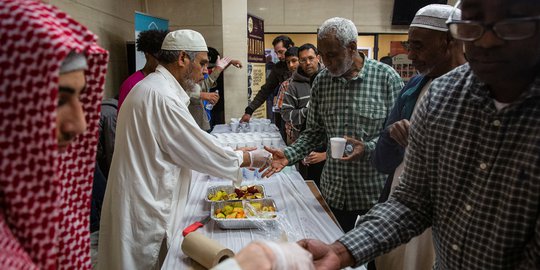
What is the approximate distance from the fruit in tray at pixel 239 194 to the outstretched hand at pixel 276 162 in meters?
0.13

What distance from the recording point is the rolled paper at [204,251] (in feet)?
4.44

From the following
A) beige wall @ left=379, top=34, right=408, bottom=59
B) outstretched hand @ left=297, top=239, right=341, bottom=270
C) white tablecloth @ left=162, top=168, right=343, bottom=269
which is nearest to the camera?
outstretched hand @ left=297, top=239, right=341, bottom=270

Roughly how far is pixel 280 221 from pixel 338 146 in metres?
0.51

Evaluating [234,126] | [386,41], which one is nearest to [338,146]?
[234,126]

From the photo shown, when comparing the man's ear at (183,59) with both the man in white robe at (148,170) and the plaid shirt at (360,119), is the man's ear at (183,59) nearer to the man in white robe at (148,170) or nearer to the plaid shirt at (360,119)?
the man in white robe at (148,170)

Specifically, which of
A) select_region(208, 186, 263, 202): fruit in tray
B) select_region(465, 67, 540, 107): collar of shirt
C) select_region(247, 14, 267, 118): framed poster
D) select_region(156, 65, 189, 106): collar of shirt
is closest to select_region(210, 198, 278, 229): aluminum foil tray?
select_region(208, 186, 263, 202): fruit in tray

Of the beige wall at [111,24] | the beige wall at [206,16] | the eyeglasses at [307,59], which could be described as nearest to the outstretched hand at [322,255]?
the eyeglasses at [307,59]

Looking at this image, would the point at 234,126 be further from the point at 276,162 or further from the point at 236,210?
the point at 236,210

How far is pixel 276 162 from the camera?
7.32 ft

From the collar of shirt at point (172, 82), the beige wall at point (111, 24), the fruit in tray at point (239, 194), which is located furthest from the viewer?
the beige wall at point (111, 24)

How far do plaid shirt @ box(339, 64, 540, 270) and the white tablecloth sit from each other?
0.51 meters

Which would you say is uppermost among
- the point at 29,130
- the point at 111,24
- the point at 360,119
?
the point at 111,24

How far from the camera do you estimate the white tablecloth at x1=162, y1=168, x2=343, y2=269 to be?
1585 millimetres

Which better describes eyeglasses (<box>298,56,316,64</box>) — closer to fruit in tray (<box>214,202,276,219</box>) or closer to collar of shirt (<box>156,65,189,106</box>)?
collar of shirt (<box>156,65,189,106</box>)
